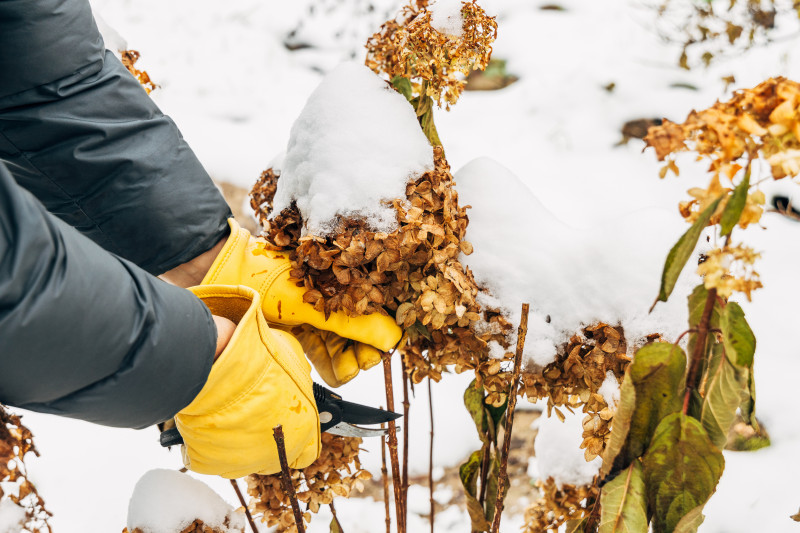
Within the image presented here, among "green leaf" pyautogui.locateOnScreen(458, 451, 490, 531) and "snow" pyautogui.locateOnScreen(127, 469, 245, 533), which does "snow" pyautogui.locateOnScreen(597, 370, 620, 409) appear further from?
"snow" pyautogui.locateOnScreen(127, 469, 245, 533)

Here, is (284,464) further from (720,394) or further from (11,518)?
(11,518)

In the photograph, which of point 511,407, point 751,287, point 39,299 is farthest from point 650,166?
point 39,299

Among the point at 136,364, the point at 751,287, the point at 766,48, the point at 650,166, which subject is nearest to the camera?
the point at 751,287

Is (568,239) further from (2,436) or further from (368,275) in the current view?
(2,436)

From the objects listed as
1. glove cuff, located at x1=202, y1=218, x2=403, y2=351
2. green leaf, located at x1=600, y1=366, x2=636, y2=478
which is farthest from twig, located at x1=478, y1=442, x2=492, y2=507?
green leaf, located at x1=600, y1=366, x2=636, y2=478

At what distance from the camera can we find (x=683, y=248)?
41 centimetres

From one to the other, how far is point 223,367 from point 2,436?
0.42 meters

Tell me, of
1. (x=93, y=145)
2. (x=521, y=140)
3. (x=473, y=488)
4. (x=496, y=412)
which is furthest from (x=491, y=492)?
(x=521, y=140)

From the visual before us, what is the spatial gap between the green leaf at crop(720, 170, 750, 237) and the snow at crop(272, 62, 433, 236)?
35 centimetres

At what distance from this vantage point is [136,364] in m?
0.56

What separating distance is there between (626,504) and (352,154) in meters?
0.46

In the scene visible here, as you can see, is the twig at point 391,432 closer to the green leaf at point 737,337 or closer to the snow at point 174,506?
the snow at point 174,506

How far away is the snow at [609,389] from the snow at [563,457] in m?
0.28

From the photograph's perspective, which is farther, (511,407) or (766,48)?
(766,48)
